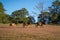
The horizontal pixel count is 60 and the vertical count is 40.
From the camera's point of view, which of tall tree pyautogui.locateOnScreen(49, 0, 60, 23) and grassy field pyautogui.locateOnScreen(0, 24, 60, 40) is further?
tall tree pyautogui.locateOnScreen(49, 0, 60, 23)

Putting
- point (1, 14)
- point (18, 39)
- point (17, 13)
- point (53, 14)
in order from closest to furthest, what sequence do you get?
point (18, 39)
point (1, 14)
point (53, 14)
point (17, 13)

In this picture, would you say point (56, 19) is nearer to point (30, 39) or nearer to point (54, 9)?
point (54, 9)

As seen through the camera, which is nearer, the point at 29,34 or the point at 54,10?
the point at 29,34

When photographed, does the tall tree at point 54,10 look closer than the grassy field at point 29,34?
No

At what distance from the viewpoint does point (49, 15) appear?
68.2 meters

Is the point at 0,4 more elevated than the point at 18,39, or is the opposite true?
the point at 0,4

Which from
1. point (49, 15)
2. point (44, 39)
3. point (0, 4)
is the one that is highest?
point (0, 4)

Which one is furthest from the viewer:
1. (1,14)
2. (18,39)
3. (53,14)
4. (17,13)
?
(17,13)

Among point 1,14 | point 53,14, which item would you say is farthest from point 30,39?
point 53,14

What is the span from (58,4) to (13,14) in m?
33.3

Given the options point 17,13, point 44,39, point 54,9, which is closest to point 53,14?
point 54,9

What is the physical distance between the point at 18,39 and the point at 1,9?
50932 millimetres

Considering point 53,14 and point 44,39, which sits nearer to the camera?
point 44,39

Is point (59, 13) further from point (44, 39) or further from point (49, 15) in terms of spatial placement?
point (44, 39)
